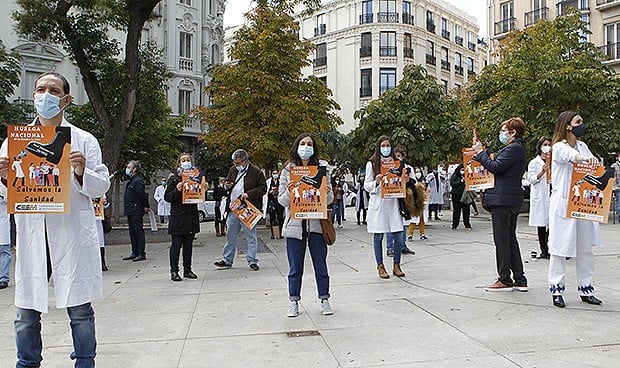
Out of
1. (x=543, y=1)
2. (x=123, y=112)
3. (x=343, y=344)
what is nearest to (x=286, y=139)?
(x=123, y=112)

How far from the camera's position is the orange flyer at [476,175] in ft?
24.5

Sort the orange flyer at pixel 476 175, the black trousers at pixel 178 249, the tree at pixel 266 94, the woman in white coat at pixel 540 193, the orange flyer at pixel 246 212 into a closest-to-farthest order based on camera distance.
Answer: the orange flyer at pixel 476 175, the black trousers at pixel 178 249, the orange flyer at pixel 246 212, the woman in white coat at pixel 540 193, the tree at pixel 266 94

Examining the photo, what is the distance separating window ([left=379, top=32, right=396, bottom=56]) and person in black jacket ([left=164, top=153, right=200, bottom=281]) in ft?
164

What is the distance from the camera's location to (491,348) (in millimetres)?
4961

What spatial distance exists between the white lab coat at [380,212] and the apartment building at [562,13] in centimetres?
3003

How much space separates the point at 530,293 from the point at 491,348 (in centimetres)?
253

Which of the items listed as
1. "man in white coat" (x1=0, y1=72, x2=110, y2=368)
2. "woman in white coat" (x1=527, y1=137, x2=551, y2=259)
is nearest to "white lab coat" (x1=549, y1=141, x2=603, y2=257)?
"woman in white coat" (x1=527, y1=137, x2=551, y2=259)

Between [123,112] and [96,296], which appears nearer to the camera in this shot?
[96,296]

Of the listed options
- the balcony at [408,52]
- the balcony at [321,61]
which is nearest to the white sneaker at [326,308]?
the balcony at [408,52]

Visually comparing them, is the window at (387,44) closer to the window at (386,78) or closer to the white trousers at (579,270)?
the window at (386,78)

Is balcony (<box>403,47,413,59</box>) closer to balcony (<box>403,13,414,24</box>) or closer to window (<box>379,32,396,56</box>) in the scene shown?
window (<box>379,32,396,56</box>)

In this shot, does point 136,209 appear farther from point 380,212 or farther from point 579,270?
point 579,270

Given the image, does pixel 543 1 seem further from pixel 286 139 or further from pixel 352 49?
pixel 286 139

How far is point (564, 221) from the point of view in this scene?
643 centimetres
